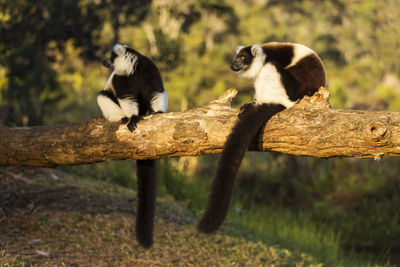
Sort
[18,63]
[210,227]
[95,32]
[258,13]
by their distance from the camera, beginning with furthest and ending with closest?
[258,13], [95,32], [18,63], [210,227]

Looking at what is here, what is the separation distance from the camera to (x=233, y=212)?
6.62m

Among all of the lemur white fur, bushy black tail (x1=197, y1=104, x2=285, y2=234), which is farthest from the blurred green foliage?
bushy black tail (x1=197, y1=104, x2=285, y2=234)

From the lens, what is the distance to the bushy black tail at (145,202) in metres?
3.95

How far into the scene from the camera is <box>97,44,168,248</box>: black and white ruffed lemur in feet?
13.1

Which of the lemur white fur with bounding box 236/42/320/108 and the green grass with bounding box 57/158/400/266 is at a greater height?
the lemur white fur with bounding box 236/42/320/108

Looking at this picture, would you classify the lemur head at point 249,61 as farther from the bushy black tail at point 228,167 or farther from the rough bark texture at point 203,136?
the bushy black tail at point 228,167

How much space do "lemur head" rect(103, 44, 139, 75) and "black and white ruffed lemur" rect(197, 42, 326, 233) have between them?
1.09 metres

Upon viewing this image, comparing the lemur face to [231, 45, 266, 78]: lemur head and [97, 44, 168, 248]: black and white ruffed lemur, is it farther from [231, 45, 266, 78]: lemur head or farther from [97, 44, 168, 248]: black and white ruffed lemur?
[97, 44, 168, 248]: black and white ruffed lemur

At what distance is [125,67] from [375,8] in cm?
4943

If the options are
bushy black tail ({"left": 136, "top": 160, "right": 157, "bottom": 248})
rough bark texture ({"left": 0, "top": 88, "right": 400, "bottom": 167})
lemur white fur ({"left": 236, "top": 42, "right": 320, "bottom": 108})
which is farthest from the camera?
bushy black tail ({"left": 136, "top": 160, "right": 157, "bottom": 248})

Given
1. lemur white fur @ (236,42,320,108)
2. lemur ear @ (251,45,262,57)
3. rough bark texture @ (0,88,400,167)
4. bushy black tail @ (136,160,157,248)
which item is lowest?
bushy black tail @ (136,160,157,248)

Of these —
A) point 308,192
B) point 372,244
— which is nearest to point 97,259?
point 372,244

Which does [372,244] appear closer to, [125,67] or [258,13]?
[125,67]

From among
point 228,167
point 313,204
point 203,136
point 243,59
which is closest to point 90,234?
point 203,136
